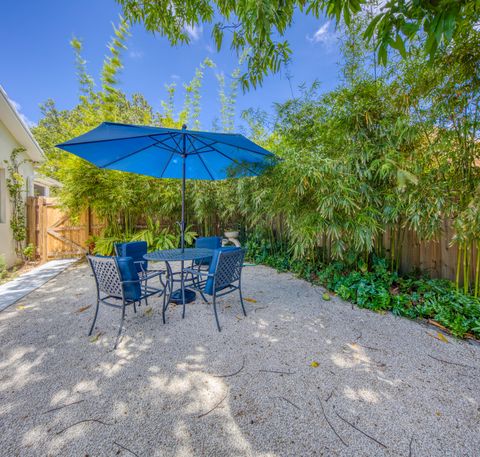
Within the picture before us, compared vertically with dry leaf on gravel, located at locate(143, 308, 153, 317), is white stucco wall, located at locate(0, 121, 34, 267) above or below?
above

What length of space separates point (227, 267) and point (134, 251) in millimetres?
1326

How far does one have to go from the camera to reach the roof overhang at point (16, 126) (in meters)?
4.03

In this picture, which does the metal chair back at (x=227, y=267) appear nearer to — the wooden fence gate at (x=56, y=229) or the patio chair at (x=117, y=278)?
the patio chair at (x=117, y=278)

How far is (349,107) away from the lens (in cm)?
255

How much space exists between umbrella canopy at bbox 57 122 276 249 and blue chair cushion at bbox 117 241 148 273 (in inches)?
25.9

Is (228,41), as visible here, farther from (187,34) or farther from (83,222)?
(83,222)

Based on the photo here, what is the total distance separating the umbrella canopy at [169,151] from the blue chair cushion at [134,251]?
0.66m

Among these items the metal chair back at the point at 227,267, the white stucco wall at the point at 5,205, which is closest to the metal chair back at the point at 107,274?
the metal chair back at the point at 227,267

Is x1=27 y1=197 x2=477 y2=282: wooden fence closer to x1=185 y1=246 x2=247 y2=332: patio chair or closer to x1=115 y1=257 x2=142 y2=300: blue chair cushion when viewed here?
x1=115 y1=257 x2=142 y2=300: blue chair cushion

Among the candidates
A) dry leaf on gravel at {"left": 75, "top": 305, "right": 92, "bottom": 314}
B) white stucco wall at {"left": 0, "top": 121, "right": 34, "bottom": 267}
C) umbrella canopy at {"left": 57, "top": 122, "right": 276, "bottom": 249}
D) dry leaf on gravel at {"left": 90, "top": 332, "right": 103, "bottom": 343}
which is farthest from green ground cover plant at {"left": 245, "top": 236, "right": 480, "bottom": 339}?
white stucco wall at {"left": 0, "top": 121, "right": 34, "bottom": 267}

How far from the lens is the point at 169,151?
291 cm

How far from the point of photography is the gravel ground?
1146 mm

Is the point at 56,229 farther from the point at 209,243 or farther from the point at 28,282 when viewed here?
the point at 209,243

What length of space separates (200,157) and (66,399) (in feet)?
8.64
